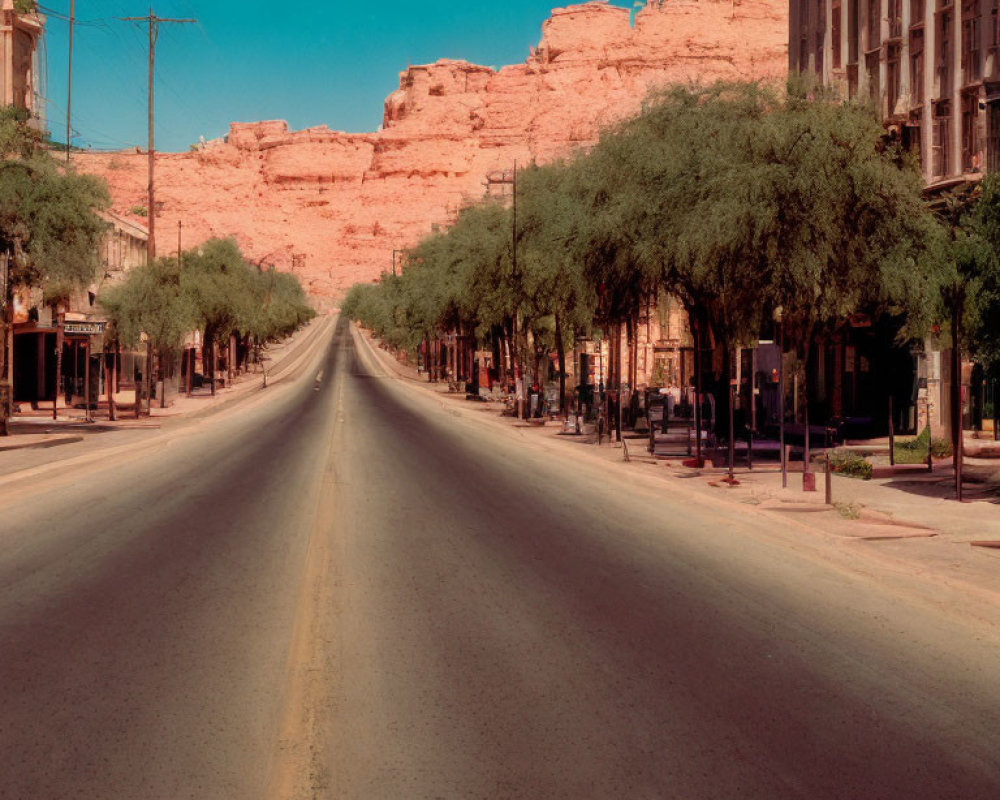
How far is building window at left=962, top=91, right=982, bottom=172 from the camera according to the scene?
127ft

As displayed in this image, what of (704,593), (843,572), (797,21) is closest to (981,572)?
(843,572)

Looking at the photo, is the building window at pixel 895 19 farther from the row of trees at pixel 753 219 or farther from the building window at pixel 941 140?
the row of trees at pixel 753 219

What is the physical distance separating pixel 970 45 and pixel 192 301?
120 feet

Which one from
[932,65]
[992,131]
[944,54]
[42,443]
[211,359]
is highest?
[944,54]

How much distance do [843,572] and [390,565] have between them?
170 inches

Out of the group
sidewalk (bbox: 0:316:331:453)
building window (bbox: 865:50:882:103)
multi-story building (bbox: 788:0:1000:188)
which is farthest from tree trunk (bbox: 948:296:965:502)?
building window (bbox: 865:50:882:103)

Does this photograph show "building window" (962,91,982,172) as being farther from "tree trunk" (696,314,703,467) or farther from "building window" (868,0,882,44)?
"tree trunk" (696,314,703,467)

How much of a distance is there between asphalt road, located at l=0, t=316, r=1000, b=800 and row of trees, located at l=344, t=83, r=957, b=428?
7639 mm

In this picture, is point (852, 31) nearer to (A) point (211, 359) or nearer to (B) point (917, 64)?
(B) point (917, 64)

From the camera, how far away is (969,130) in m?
39.3

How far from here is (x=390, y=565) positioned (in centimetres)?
1109

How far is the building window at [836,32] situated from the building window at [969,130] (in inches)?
380

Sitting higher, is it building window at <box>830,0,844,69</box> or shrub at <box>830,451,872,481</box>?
building window at <box>830,0,844,69</box>

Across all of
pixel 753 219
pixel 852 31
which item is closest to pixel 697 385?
pixel 753 219
